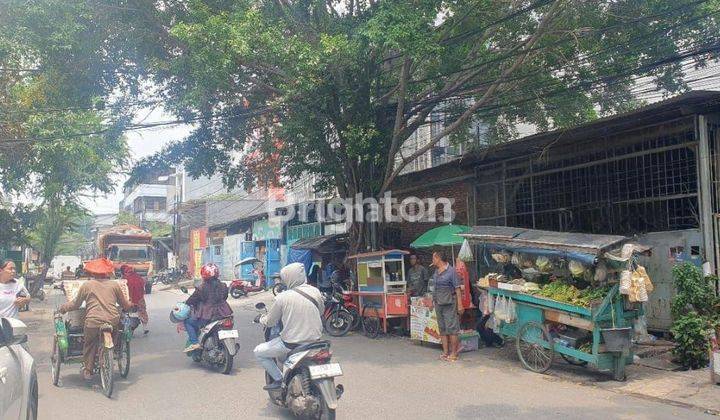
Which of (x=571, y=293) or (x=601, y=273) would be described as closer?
(x=601, y=273)

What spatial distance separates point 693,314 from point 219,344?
655cm

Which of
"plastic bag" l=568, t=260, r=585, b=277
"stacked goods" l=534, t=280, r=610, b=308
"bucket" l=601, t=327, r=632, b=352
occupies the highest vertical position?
"plastic bag" l=568, t=260, r=585, b=277

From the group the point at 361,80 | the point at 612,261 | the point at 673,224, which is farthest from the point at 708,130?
the point at 361,80

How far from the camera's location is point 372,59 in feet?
38.1

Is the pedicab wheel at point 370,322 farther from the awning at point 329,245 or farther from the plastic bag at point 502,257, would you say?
the awning at point 329,245

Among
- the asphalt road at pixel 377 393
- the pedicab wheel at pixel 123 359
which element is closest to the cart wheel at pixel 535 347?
the asphalt road at pixel 377 393

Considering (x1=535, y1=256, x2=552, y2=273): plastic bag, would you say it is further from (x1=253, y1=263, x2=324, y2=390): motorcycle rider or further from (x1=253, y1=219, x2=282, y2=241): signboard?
(x1=253, y1=219, x2=282, y2=241): signboard

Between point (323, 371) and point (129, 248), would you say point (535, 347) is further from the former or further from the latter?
point (129, 248)

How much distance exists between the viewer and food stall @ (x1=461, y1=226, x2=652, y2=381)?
7.68 m

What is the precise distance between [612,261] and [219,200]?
33141 mm

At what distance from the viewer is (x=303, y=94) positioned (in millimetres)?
11047

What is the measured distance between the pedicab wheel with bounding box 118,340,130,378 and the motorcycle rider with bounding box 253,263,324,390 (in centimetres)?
302
